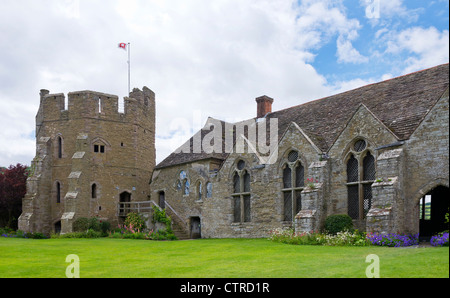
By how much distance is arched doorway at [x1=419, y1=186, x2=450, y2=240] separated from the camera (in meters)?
23.5

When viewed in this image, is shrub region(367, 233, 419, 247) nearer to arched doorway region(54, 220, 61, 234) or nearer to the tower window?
the tower window

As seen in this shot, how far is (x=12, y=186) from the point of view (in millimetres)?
37656

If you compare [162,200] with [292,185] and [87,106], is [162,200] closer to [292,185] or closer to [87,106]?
[87,106]

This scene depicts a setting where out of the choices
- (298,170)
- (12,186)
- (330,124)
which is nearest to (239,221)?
(298,170)

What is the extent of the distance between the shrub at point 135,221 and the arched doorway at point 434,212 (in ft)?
62.1

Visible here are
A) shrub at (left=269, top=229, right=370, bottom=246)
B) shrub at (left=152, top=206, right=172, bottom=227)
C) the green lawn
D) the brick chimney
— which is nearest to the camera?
the green lawn

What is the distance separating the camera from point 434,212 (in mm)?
24203

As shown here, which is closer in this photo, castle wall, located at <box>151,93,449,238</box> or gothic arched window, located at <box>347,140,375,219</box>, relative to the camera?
castle wall, located at <box>151,93,449,238</box>

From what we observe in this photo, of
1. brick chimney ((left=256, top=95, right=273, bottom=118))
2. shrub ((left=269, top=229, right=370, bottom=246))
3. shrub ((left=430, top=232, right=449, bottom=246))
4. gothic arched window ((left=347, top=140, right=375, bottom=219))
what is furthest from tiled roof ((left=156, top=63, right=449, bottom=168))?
shrub ((left=430, top=232, right=449, bottom=246))

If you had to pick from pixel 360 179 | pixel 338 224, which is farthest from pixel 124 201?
pixel 360 179

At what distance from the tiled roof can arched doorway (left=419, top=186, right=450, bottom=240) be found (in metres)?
5.28

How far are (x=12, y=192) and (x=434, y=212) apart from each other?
108 feet

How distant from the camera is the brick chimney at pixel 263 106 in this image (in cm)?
3306

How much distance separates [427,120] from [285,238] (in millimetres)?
8493
